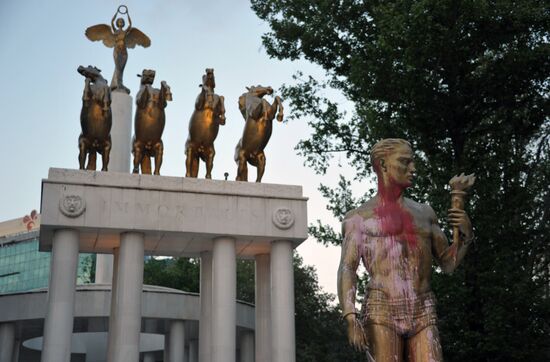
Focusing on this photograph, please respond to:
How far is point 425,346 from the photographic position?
23.4 feet

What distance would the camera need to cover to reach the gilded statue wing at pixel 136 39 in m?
29.2

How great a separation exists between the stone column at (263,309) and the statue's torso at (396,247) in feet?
54.4

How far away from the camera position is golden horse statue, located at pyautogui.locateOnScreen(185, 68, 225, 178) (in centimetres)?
2456

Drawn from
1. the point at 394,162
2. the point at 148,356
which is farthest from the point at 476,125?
the point at 148,356

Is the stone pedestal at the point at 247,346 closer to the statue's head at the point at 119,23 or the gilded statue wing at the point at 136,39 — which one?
the gilded statue wing at the point at 136,39

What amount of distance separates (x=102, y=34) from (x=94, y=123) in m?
6.66

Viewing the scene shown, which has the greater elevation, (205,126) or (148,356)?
(205,126)

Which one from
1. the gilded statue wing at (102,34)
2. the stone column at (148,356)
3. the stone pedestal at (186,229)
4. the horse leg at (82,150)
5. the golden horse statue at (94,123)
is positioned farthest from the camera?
the stone column at (148,356)

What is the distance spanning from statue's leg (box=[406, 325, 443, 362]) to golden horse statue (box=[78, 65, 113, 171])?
705 inches

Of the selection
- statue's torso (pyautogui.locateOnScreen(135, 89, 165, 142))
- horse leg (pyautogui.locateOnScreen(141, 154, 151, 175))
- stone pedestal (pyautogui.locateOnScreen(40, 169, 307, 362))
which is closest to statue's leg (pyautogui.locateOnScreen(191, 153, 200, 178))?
stone pedestal (pyautogui.locateOnScreen(40, 169, 307, 362))

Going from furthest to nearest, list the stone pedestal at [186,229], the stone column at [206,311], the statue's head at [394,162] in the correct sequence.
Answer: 1. the stone column at [206,311]
2. the stone pedestal at [186,229]
3. the statue's head at [394,162]

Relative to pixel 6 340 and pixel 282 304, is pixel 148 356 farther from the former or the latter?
pixel 282 304

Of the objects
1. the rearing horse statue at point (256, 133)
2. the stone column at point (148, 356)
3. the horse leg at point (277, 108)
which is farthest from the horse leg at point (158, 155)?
the stone column at point (148, 356)

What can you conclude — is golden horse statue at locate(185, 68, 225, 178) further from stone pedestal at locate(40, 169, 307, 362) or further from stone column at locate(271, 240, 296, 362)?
stone column at locate(271, 240, 296, 362)
